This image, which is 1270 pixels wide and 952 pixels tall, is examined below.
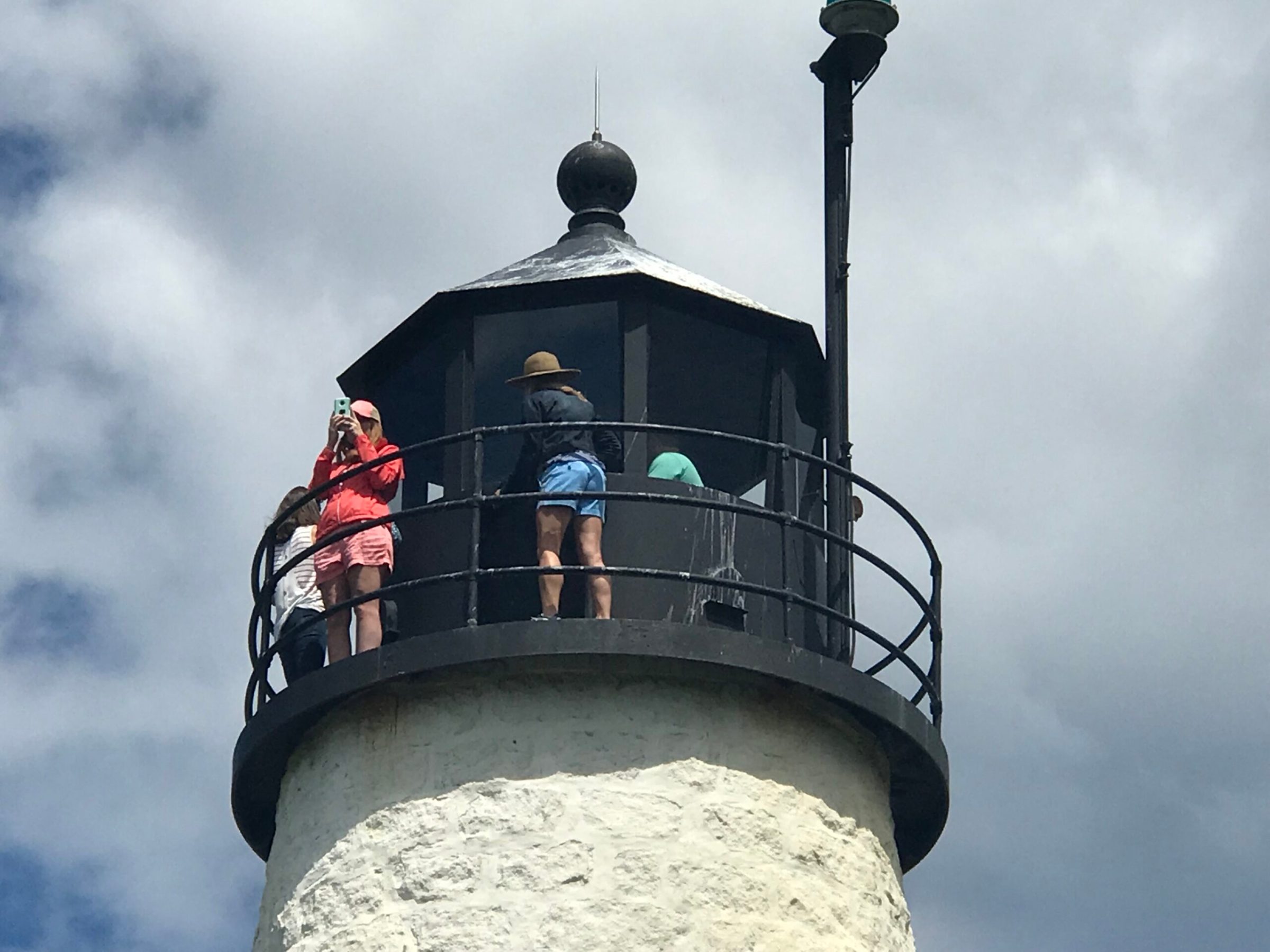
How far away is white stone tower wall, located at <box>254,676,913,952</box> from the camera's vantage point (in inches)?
488

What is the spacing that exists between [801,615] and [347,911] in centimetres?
330

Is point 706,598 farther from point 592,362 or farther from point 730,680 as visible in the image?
point 592,362

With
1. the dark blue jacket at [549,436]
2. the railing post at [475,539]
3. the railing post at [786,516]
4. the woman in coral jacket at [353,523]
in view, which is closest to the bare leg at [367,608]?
the woman in coral jacket at [353,523]

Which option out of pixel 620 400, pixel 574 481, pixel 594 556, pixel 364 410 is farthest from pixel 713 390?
pixel 364 410

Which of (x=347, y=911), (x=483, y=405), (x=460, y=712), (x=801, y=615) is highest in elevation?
(x=483, y=405)

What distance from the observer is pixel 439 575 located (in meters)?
13.3

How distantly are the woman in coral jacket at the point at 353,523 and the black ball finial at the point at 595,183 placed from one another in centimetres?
266

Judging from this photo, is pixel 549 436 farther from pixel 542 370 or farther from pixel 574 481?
pixel 542 370

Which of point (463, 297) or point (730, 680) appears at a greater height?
point (463, 297)

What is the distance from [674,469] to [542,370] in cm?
103

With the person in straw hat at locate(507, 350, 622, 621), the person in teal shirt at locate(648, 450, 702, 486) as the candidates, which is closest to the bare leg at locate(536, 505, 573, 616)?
the person in straw hat at locate(507, 350, 622, 621)

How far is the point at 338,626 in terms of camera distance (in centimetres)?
1366

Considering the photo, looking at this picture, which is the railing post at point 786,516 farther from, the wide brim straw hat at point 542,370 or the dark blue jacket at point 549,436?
the wide brim straw hat at point 542,370

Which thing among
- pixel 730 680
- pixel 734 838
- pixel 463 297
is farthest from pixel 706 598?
pixel 463 297
